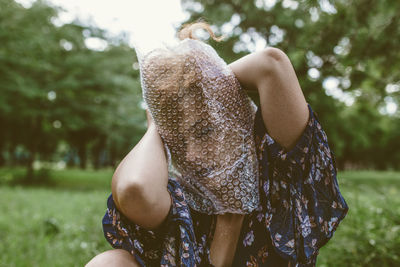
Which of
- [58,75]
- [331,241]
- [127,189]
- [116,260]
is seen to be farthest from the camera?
[58,75]

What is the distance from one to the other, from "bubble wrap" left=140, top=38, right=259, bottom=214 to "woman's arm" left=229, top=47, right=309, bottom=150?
0.43 feet

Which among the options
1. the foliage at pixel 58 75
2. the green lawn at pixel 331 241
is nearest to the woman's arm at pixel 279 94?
the green lawn at pixel 331 241

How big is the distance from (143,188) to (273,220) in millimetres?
499

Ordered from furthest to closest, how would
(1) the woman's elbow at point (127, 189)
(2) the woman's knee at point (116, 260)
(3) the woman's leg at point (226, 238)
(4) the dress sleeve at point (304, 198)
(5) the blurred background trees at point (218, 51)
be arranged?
(5) the blurred background trees at point (218, 51), (3) the woman's leg at point (226, 238), (4) the dress sleeve at point (304, 198), (2) the woman's knee at point (116, 260), (1) the woman's elbow at point (127, 189)

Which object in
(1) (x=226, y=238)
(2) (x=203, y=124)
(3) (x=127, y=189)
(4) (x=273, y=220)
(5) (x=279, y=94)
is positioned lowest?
(1) (x=226, y=238)

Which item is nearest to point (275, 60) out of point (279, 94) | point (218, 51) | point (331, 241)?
point (279, 94)

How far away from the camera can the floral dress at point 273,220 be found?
41.1 inches

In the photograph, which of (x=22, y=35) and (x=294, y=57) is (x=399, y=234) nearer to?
(x=294, y=57)

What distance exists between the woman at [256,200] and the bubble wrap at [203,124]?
2 cm

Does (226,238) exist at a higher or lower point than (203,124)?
lower

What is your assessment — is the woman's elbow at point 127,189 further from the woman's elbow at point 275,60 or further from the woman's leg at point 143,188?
the woman's elbow at point 275,60

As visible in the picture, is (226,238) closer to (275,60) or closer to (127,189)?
(127,189)

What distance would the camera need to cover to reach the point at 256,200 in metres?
1.24

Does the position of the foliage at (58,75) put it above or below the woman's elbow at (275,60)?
below
